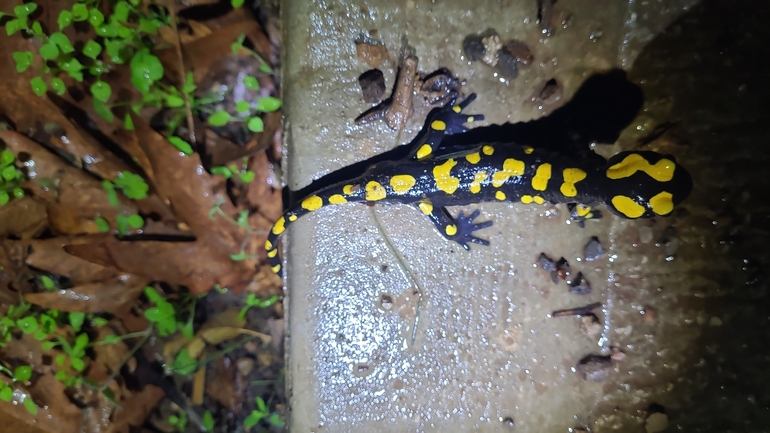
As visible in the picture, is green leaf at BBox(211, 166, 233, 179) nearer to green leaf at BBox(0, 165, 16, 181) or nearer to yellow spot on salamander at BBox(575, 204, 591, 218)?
green leaf at BBox(0, 165, 16, 181)

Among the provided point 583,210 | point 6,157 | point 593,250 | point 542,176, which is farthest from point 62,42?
point 593,250

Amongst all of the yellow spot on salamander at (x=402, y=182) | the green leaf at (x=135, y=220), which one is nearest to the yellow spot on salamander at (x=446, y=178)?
the yellow spot on salamander at (x=402, y=182)

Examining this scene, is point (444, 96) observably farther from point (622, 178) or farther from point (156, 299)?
point (156, 299)

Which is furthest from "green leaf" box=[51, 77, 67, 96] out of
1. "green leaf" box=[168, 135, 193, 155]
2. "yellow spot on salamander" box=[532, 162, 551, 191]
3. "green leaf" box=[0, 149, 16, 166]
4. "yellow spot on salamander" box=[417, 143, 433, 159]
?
"yellow spot on salamander" box=[532, 162, 551, 191]

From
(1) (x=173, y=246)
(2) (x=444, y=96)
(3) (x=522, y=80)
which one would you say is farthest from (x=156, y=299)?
(3) (x=522, y=80)

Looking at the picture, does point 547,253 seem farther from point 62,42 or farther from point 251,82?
point 62,42

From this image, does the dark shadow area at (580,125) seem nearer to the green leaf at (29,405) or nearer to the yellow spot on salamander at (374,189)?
the yellow spot on salamander at (374,189)

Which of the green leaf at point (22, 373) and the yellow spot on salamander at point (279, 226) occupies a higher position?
the yellow spot on salamander at point (279, 226)
